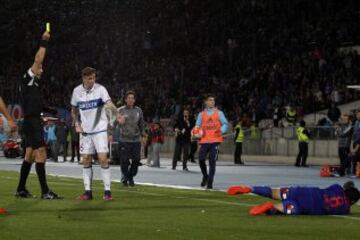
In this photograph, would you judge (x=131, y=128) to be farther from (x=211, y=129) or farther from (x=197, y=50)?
(x=197, y=50)

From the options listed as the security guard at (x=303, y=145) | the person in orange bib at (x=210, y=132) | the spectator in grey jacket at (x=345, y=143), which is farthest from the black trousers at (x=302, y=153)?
the person in orange bib at (x=210, y=132)

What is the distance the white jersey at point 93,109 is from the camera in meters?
14.5

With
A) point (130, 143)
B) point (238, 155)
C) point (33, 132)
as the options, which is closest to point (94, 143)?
point (33, 132)

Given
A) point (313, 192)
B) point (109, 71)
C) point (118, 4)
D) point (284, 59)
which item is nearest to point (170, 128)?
point (284, 59)

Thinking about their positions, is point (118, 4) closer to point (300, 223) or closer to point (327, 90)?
point (327, 90)

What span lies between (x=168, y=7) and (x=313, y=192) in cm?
4832

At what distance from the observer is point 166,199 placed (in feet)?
49.1

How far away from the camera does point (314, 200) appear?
11.7 metres

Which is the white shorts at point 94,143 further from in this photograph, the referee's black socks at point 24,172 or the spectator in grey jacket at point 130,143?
the spectator in grey jacket at point 130,143

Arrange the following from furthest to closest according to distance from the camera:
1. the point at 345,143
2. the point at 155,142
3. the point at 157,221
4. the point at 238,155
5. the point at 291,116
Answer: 1. the point at 291,116
2. the point at 238,155
3. the point at 155,142
4. the point at 345,143
5. the point at 157,221

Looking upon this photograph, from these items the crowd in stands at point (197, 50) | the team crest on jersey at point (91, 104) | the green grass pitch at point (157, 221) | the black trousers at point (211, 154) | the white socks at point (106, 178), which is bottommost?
the green grass pitch at point (157, 221)

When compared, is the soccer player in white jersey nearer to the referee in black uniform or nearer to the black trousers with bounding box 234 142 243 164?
the referee in black uniform

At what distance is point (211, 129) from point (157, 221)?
24.9ft

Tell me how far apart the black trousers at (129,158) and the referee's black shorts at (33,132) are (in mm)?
5040
